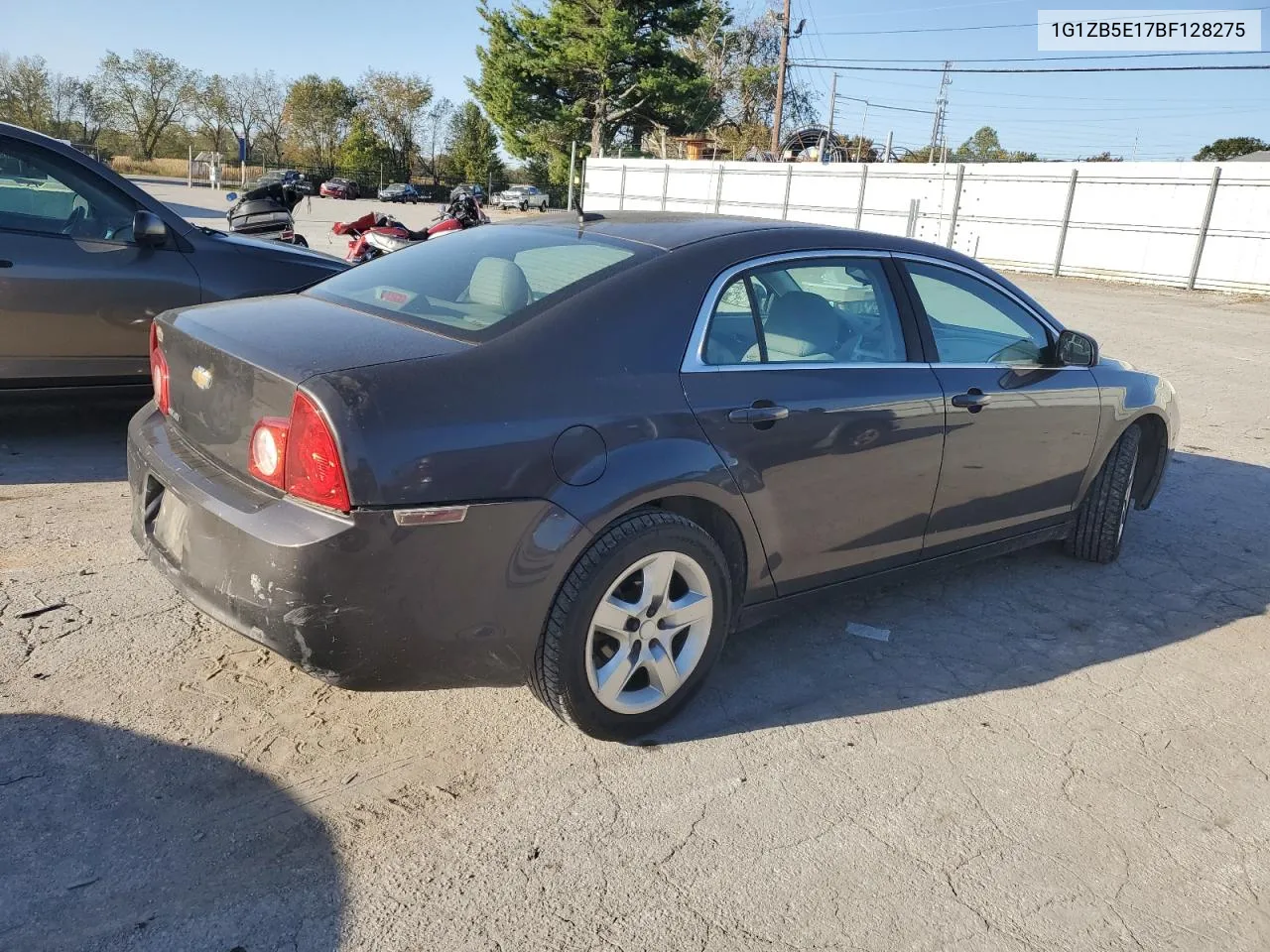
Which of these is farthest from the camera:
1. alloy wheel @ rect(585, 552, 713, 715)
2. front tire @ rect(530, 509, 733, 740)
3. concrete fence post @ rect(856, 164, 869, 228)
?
concrete fence post @ rect(856, 164, 869, 228)

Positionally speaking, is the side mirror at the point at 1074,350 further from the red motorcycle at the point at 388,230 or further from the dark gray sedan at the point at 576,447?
the red motorcycle at the point at 388,230

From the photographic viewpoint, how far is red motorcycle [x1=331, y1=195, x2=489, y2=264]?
409 inches

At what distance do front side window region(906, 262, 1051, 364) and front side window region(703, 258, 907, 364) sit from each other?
0.71ft

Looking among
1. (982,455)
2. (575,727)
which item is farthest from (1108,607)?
(575,727)

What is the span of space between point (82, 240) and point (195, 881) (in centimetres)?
405

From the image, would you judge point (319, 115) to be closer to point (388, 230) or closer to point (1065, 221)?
point (1065, 221)

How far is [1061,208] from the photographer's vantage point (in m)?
24.6

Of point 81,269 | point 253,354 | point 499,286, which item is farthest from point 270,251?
→ point 253,354

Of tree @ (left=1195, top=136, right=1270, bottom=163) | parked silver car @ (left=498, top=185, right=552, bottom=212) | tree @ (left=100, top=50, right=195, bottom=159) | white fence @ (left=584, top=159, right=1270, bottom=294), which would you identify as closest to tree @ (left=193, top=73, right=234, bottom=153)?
tree @ (left=100, top=50, right=195, bottom=159)

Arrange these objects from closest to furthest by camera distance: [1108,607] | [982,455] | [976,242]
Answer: [982,455], [1108,607], [976,242]

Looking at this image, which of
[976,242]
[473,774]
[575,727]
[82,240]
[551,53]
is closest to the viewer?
[473,774]

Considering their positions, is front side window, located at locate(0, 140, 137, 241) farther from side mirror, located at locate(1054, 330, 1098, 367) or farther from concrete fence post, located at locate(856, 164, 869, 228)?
concrete fence post, located at locate(856, 164, 869, 228)

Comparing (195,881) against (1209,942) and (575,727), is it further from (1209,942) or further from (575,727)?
(1209,942)

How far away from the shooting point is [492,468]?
8.32 ft
